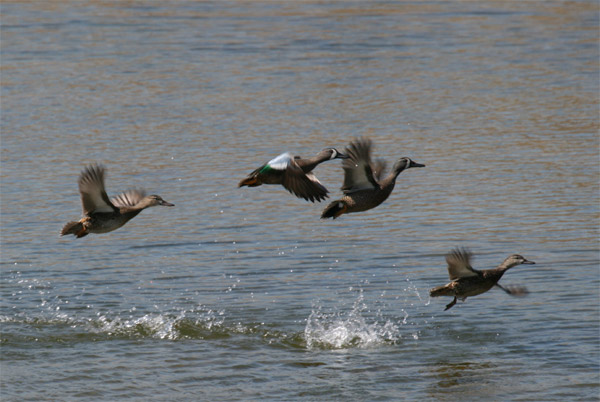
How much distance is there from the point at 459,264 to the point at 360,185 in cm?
107

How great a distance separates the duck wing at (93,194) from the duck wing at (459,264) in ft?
9.61

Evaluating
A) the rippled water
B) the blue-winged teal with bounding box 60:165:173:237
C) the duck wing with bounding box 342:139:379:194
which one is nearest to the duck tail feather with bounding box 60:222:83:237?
the blue-winged teal with bounding box 60:165:173:237

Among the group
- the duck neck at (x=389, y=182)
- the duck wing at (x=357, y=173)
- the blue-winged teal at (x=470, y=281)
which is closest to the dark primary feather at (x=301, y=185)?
the duck wing at (x=357, y=173)

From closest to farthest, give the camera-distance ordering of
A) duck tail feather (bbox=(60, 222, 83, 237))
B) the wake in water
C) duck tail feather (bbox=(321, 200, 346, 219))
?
duck tail feather (bbox=(321, 200, 346, 219))
duck tail feather (bbox=(60, 222, 83, 237))
the wake in water

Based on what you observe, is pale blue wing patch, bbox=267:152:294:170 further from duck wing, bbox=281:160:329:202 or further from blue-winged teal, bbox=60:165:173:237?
blue-winged teal, bbox=60:165:173:237

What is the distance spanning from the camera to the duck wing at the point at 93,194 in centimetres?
974

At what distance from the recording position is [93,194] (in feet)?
→ 32.3

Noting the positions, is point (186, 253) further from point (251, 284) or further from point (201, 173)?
point (201, 173)

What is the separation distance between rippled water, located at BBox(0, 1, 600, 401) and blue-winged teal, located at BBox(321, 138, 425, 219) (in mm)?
1669

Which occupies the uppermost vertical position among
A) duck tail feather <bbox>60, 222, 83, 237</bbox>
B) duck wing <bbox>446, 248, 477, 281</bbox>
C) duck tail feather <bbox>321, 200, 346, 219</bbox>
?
duck tail feather <bbox>60, 222, 83, 237</bbox>

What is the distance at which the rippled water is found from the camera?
1052 centimetres

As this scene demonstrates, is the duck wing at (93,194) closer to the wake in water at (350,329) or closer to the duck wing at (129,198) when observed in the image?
the duck wing at (129,198)

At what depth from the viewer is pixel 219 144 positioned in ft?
62.2

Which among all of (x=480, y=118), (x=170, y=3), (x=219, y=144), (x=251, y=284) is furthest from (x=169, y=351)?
(x=170, y=3)
